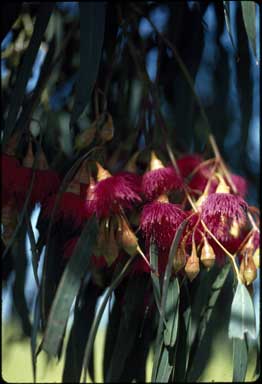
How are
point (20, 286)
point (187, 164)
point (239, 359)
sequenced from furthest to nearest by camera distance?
point (20, 286), point (187, 164), point (239, 359)

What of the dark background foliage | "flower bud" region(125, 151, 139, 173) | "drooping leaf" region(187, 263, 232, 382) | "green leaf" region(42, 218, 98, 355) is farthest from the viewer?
the dark background foliage

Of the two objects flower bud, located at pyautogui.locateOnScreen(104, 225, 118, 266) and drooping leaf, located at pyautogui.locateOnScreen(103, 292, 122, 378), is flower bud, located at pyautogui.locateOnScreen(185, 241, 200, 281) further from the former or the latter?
drooping leaf, located at pyautogui.locateOnScreen(103, 292, 122, 378)

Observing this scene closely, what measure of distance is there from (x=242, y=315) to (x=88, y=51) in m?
0.37

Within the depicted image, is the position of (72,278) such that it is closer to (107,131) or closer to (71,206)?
(71,206)

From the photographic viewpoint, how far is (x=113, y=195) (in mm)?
999

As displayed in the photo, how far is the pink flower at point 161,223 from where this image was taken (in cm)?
98

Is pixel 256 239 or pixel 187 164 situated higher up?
pixel 187 164

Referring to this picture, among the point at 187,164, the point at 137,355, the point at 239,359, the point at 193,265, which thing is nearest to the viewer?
the point at 193,265

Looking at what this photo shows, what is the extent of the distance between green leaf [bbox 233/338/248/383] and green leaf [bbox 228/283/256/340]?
0.04 meters

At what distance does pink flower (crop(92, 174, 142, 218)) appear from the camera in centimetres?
100

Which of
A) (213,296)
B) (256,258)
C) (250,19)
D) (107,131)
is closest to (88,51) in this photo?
(107,131)

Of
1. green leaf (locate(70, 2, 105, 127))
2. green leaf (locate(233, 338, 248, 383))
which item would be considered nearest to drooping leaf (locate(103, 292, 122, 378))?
green leaf (locate(233, 338, 248, 383))

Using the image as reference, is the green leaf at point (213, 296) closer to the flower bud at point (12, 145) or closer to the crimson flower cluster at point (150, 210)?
the crimson flower cluster at point (150, 210)

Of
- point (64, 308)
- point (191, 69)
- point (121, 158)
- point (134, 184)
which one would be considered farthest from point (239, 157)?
point (64, 308)
